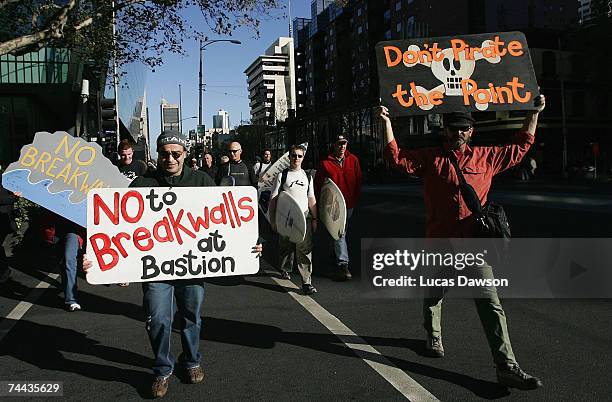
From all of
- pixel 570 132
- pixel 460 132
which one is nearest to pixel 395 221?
pixel 460 132

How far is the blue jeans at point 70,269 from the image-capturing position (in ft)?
19.0

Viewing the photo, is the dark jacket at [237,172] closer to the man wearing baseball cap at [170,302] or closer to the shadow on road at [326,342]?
the shadow on road at [326,342]

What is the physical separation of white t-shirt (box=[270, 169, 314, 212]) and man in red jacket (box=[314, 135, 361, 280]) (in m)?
0.56

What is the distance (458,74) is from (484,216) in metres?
1.60

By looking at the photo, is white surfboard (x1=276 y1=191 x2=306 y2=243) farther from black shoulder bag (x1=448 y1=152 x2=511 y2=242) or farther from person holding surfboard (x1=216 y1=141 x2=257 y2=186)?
black shoulder bag (x1=448 y1=152 x2=511 y2=242)

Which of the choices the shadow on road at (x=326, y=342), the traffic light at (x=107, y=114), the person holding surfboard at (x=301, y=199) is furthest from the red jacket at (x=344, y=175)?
the traffic light at (x=107, y=114)

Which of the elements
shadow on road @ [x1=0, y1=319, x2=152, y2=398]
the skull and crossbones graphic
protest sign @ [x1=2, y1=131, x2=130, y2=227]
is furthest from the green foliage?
the skull and crossbones graphic

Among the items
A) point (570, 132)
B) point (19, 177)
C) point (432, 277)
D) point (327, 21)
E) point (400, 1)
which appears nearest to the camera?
point (432, 277)

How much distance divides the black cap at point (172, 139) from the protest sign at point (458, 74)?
6.06ft

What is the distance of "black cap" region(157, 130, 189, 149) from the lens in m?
3.63

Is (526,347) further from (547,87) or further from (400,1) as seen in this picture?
(400,1)

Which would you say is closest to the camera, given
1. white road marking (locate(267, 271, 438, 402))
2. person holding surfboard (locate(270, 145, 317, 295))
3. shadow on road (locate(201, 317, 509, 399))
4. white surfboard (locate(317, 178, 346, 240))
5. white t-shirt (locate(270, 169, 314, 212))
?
white road marking (locate(267, 271, 438, 402))

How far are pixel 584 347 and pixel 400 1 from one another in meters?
61.4

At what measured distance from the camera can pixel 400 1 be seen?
60.5 meters
